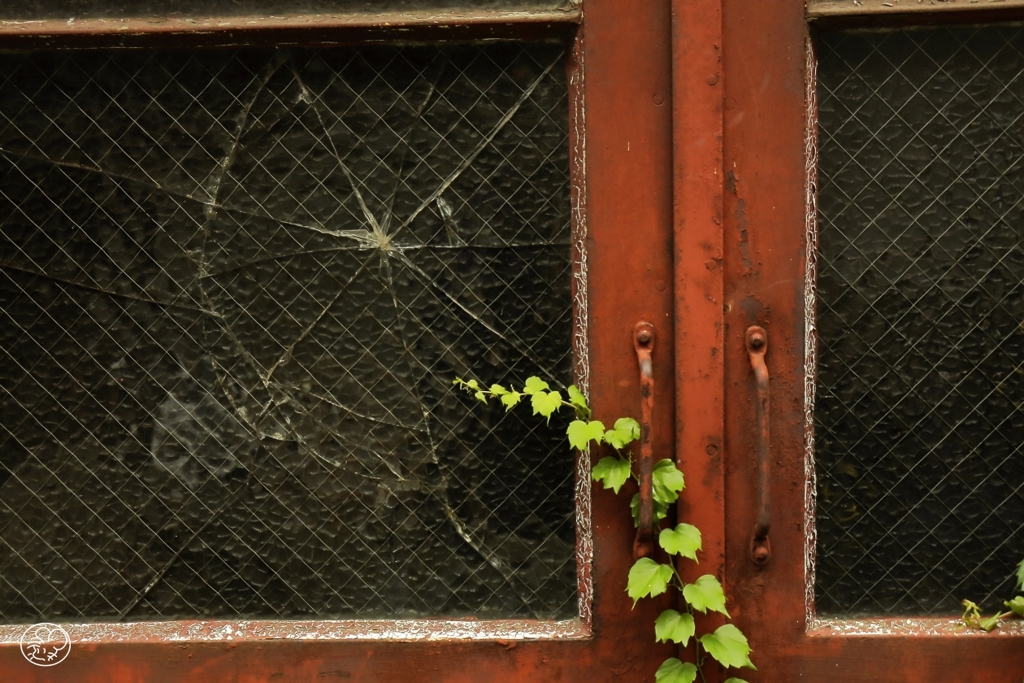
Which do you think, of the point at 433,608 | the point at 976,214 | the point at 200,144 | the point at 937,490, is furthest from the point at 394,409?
the point at 976,214

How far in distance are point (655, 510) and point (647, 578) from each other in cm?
13

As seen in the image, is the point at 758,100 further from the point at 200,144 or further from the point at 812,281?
the point at 200,144

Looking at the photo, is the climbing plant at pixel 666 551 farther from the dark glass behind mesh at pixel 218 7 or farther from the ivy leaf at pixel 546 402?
the dark glass behind mesh at pixel 218 7

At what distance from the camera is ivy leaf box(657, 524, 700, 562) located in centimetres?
135

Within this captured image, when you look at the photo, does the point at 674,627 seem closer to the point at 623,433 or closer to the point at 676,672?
the point at 676,672

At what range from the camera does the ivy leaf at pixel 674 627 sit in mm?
1356

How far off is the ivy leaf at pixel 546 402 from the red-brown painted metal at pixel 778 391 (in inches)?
13.4

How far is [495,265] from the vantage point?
1.48 metres

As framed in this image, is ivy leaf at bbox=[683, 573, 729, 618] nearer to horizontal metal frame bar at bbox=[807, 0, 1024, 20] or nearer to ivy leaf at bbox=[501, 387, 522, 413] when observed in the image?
ivy leaf at bbox=[501, 387, 522, 413]

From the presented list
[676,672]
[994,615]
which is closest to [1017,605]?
[994,615]

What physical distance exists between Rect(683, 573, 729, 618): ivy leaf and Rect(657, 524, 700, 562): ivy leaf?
0.17 ft

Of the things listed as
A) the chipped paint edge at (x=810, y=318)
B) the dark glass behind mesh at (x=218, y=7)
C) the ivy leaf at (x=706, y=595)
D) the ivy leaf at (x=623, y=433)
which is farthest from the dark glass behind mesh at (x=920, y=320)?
the dark glass behind mesh at (x=218, y=7)

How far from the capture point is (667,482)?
4.55ft

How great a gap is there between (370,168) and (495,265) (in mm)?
317
